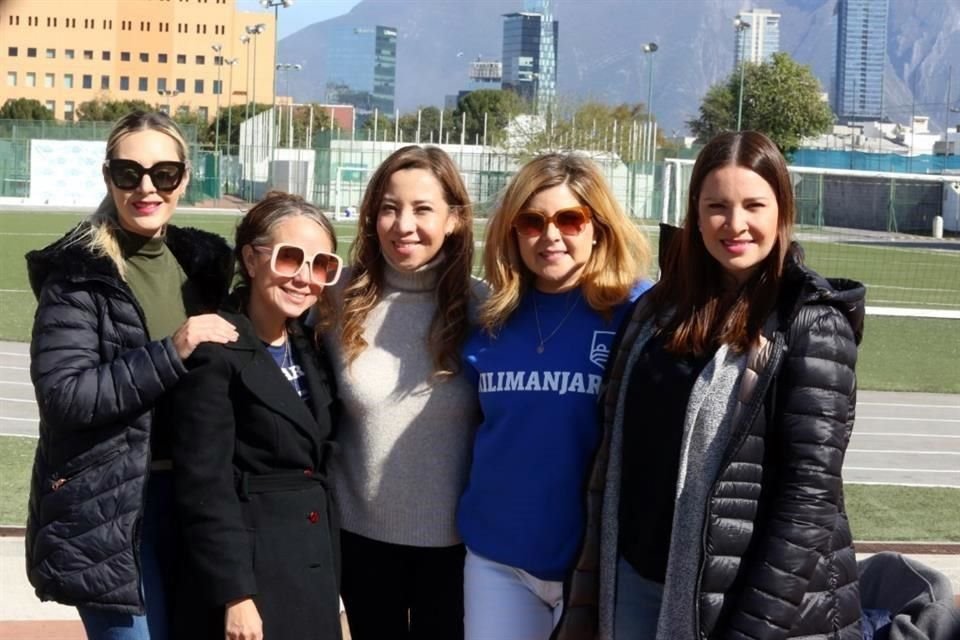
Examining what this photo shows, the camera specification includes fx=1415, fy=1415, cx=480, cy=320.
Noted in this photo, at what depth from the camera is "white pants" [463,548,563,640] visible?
346 centimetres

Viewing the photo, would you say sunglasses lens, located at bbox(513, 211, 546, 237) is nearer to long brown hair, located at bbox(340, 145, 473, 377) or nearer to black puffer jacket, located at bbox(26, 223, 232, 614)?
long brown hair, located at bbox(340, 145, 473, 377)

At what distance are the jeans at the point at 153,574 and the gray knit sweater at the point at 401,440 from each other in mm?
461

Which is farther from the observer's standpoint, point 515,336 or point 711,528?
point 515,336

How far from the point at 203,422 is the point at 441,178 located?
0.93 m

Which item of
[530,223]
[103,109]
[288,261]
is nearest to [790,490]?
[530,223]

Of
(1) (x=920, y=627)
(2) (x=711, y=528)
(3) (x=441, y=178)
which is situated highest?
(3) (x=441, y=178)

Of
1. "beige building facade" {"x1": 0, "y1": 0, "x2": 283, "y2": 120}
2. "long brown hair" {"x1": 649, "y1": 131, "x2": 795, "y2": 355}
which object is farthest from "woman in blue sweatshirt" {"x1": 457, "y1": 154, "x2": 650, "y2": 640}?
"beige building facade" {"x1": 0, "y1": 0, "x2": 283, "y2": 120}

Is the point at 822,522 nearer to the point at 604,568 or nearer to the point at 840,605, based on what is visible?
the point at 840,605

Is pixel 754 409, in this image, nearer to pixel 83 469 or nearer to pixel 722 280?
pixel 722 280

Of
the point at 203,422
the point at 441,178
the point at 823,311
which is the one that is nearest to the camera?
the point at 823,311

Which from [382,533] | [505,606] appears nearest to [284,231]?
[382,533]

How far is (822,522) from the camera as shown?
2910 millimetres

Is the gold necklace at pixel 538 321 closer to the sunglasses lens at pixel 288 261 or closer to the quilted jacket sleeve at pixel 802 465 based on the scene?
the sunglasses lens at pixel 288 261

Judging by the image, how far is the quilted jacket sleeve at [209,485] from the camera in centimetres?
321
